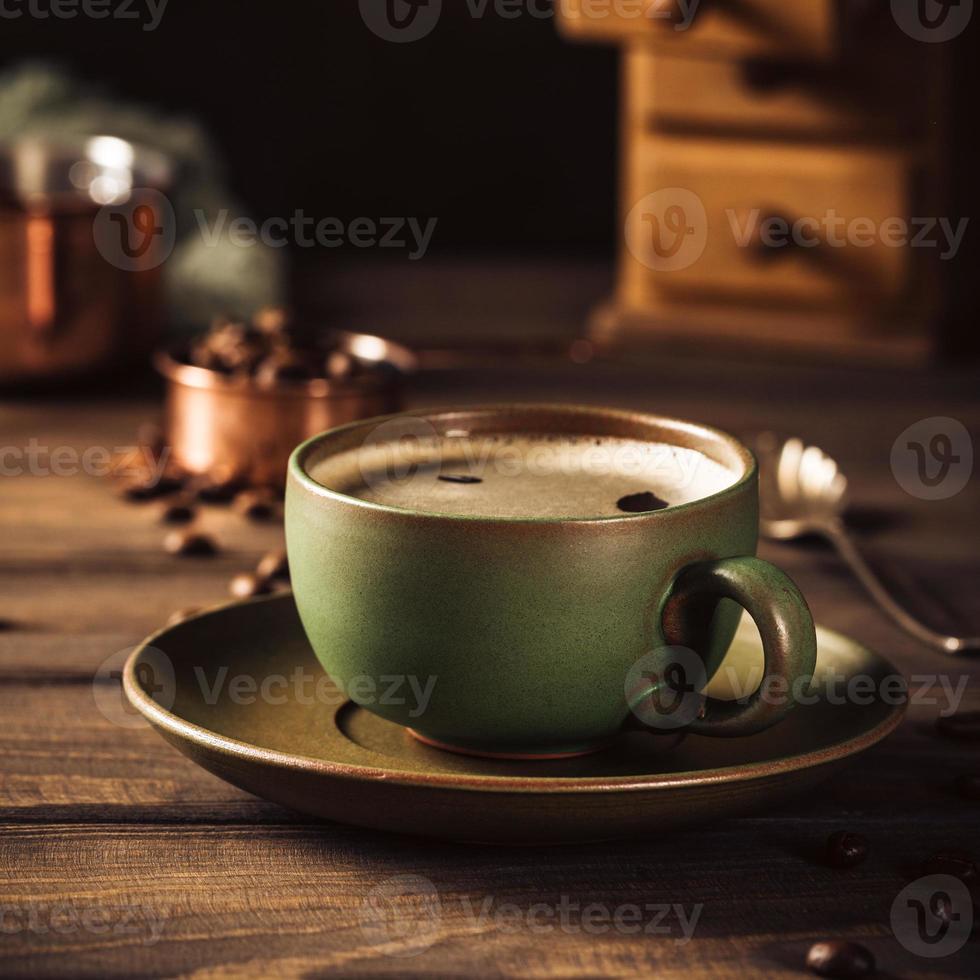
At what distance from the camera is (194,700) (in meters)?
0.77

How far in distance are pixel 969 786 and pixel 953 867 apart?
0.09 m

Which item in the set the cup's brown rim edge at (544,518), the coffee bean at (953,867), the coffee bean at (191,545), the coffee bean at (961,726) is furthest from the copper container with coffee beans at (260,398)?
the coffee bean at (953,867)

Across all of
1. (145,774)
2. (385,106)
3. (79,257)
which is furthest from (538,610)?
(385,106)

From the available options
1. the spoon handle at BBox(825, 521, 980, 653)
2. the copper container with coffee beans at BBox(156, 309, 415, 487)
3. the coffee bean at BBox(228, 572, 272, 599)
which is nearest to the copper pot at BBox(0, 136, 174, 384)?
the copper container with coffee beans at BBox(156, 309, 415, 487)

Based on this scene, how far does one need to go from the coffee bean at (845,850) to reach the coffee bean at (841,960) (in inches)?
3.2

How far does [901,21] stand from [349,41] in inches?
43.0

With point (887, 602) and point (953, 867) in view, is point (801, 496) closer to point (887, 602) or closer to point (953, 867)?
point (887, 602)

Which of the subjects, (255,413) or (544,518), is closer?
(544,518)

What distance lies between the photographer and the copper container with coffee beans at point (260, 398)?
52.0 inches

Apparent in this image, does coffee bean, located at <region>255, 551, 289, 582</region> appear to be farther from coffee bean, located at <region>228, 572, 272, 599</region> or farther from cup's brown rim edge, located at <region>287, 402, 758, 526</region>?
cup's brown rim edge, located at <region>287, 402, 758, 526</region>

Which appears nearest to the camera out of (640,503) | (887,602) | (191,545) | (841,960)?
(841,960)

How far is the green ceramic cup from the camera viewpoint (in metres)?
0.66

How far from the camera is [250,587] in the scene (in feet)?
3.56

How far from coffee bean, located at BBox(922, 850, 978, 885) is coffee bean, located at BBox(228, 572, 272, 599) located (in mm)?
540
